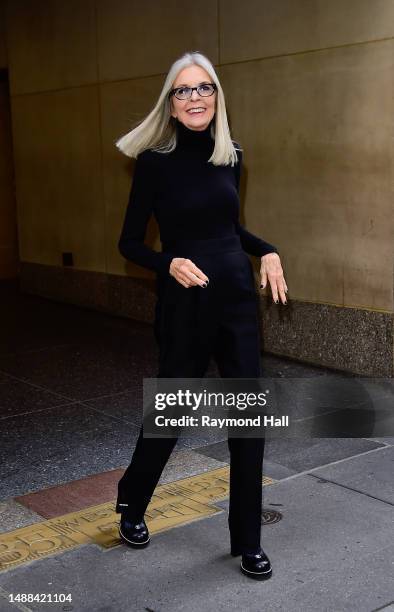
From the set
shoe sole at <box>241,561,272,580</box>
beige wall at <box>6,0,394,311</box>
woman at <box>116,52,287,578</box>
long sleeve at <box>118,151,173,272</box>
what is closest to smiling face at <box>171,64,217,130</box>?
woman at <box>116,52,287,578</box>

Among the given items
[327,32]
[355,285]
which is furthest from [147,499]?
[327,32]

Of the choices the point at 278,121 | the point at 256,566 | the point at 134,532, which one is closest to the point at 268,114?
the point at 278,121

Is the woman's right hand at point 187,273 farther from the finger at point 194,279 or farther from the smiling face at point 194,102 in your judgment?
the smiling face at point 194,102

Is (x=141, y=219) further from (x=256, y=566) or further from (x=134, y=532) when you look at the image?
(x=256, y=566)

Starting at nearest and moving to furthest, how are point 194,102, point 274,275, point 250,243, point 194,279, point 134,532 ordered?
point 194,279, point 194,102, point 274,275, point 250,243, point 134,532

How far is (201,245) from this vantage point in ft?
11.8

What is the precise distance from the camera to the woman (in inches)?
140

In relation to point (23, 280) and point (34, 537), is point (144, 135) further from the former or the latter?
point (23, 280)

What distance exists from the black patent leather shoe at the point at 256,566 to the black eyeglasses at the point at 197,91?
194cm

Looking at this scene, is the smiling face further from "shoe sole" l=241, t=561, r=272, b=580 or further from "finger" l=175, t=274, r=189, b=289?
"shoe sole" l=241, t=561, r=272, b=580

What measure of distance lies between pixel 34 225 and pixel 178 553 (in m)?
7.22

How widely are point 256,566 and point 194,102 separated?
1953 millimetres

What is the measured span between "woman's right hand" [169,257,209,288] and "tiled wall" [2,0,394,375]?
347 centimetres

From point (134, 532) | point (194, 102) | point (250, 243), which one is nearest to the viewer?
point (194, 102)
